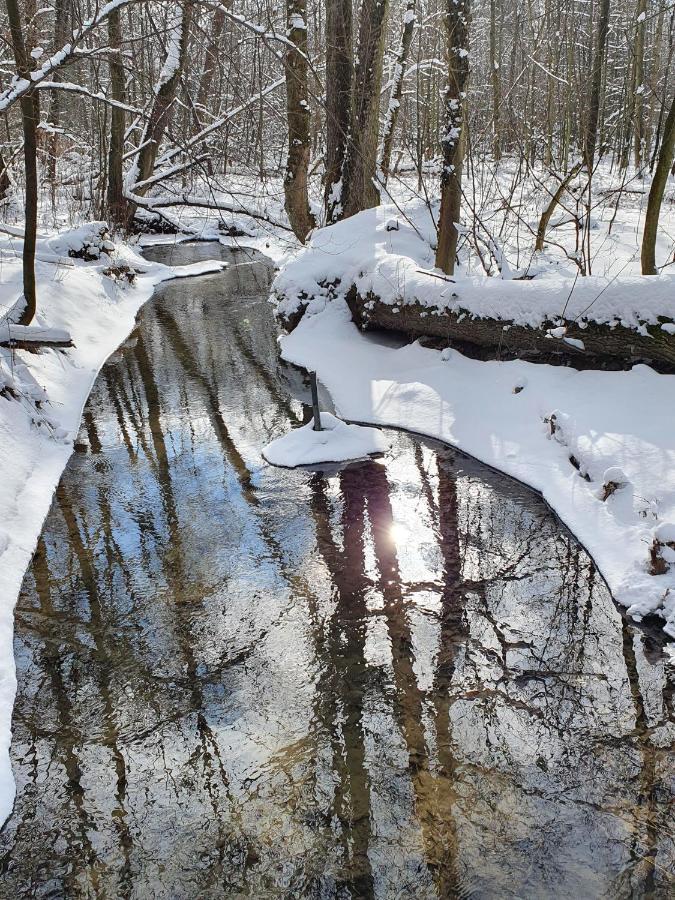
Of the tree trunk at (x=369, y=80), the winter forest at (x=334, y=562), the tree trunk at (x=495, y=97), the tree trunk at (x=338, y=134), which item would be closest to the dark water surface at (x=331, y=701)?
the winter forest at (x=334, y=562)

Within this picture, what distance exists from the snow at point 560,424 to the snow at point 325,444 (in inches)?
23.4

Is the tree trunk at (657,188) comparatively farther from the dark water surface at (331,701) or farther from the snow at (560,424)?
→ the dark water surface at (331,701)

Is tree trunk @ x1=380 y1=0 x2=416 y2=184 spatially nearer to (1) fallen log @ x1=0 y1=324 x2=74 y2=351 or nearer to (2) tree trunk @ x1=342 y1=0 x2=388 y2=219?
(2) tree trunk @ x1=342 y1=0 x2=388 y2=219

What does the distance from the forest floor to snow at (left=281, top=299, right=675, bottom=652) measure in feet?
0.05

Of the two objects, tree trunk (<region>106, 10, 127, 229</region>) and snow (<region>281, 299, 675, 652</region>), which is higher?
tree trunk (<region>106, 10, 127, 229</region>)

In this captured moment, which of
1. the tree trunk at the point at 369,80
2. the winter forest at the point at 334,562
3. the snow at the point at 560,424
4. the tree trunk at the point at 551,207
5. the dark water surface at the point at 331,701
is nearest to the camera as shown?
the dark water surface at the point at 331,701

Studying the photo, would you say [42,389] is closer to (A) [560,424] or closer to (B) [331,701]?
(A) [560,424]

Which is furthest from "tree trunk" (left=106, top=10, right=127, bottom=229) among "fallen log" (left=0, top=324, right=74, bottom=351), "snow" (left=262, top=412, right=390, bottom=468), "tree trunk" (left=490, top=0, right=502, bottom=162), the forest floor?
"snow" (left=262, top=412, right=390, bottom=468)

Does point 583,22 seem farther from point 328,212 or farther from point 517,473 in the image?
point 517,473

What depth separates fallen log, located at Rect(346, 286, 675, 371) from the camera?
7.29 metres

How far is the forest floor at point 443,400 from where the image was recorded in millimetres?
5441

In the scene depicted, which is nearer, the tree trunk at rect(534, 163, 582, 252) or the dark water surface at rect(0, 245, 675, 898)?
the dark water surface at rect(0, 245, 675, 898)

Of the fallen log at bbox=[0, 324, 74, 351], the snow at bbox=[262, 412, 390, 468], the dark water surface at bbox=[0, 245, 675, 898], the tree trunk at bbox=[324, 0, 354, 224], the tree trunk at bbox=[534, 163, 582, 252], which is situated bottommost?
the dark water surface at bbox=[0, 245, 675, 898]

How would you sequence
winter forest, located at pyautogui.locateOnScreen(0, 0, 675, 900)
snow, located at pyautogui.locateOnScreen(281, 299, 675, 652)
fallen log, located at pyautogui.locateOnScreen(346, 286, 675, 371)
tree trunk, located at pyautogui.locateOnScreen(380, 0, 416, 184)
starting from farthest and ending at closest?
tree trunk, located at pyautogui.locateOnScreen(380, 0, 416, 184)
fallen log, located at pyautogui.locateOnScreen(346, 286, 675, 371)
snow, located at pyautogui.locateOnScreen(281, 299, 675, 652)
winter forest, located at pyautogui.locateOnScreen(0, 0, 675, 900)
